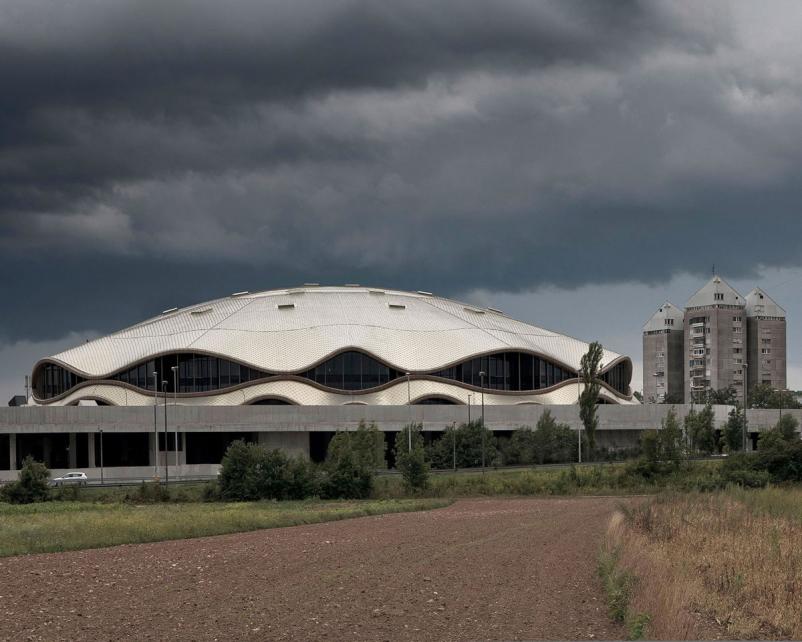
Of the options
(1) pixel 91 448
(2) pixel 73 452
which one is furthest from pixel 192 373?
(2) pixel 73 452

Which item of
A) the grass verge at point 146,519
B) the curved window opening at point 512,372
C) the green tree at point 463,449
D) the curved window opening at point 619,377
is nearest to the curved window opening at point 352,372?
the curved window opening at point 512,372

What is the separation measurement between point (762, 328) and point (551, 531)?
140446 mm

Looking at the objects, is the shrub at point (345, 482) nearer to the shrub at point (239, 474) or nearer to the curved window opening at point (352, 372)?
the shrub at point (239, 474)

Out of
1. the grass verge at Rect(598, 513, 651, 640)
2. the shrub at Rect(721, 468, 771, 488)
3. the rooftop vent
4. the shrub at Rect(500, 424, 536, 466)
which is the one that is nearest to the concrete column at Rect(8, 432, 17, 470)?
the rooftop vent

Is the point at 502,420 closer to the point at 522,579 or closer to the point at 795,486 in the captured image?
the point at 795,486

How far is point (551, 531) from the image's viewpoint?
26109 millimetres

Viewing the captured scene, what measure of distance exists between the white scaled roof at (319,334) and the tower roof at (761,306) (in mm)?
69662

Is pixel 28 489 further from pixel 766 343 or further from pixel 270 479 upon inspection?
pixel 766 343

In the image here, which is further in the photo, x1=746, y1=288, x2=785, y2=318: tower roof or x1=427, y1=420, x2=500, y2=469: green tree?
x1=746, y1=288, x2=785, y2=318: tower roof

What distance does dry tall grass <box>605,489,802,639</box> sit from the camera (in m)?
13.1

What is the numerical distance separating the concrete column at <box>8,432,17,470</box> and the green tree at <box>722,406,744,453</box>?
173 feet

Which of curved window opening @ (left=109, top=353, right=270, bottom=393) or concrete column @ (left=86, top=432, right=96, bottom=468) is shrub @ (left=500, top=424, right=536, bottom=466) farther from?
concrete column @ (left=86, top=432, right=96, bottom=468)

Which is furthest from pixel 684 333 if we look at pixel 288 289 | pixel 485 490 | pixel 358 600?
pixel 358 600

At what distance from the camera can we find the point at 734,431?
8600 centimetres
